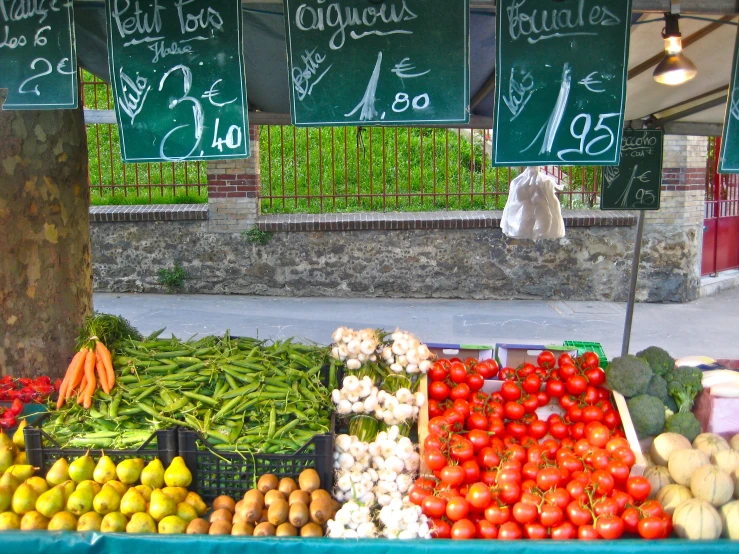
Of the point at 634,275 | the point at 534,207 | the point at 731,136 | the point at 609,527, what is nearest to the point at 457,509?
the point at 609,527

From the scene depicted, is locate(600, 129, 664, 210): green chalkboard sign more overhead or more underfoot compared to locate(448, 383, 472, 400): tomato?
more overhead

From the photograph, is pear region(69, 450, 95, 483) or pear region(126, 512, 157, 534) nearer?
pear region(126, 512, 157, 534)

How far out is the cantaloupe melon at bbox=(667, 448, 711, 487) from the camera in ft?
10.6

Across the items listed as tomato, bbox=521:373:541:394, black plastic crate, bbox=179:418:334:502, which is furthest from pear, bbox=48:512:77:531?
tomato, bbox=521:373:541:394

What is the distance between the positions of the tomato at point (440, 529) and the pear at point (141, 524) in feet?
3.84

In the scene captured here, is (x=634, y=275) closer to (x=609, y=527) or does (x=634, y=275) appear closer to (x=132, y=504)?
(x=609, y=527)

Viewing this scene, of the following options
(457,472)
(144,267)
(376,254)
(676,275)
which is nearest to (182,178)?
(144,267)

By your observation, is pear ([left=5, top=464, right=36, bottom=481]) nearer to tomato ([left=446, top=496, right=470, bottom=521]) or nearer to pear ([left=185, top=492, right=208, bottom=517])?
pear ([left=185, top=492, right=208, bottom=517])

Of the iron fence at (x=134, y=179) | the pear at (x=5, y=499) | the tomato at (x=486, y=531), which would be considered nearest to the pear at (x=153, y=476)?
the pear at (x=5, y=499)

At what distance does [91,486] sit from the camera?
9.96 feet

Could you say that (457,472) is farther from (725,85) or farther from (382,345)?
(725,85)

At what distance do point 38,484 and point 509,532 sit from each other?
6.81ft

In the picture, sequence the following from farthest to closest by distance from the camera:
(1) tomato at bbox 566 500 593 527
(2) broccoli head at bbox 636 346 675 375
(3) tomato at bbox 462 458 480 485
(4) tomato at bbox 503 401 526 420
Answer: (2) broccoli head at bbox 636 346 675 375 → (4) tomato at bbox 503 401 526 420 → (3) tomato at bbox 462 458 480 485 → (1) tomato at bbox 566 500 593 527

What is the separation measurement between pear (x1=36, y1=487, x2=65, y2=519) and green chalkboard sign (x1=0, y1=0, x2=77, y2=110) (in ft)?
5.95
